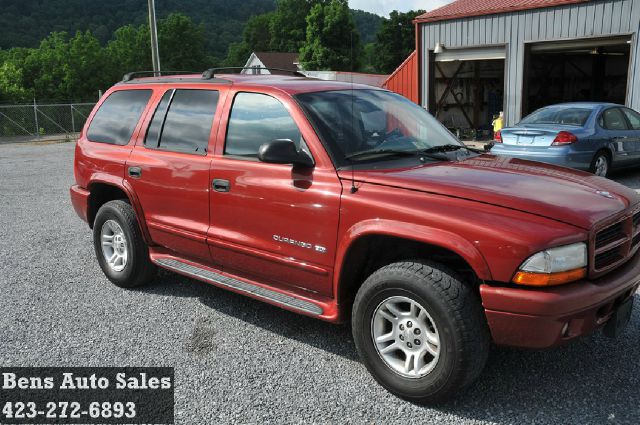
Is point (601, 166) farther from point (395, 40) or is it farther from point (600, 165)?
point (395, 40)

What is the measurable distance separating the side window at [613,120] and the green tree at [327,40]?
143ft

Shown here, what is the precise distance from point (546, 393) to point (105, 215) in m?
3.89

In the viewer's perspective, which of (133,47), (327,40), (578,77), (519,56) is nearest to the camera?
(519,56)

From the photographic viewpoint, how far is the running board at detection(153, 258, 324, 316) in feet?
12.1

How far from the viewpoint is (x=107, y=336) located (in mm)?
4246

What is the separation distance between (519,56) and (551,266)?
15817mm

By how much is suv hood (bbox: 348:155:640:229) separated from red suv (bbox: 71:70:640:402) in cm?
1

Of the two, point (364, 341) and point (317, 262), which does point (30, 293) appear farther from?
point (364, 341)

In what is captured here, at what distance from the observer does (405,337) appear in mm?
3275

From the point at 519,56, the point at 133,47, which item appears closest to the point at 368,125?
the point at 519,56

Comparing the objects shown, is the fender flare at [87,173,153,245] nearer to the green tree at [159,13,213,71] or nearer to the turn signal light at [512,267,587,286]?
the turn signal light at [512,267,587,286]

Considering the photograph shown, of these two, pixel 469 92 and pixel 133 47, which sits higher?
pixel 133 47

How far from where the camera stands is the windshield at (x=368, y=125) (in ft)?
12.4

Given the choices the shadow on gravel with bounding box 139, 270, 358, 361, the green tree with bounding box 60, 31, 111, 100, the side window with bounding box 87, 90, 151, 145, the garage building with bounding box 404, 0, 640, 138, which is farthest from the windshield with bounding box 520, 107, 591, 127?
the green tree with bounding box 60, 31, 111, 100
